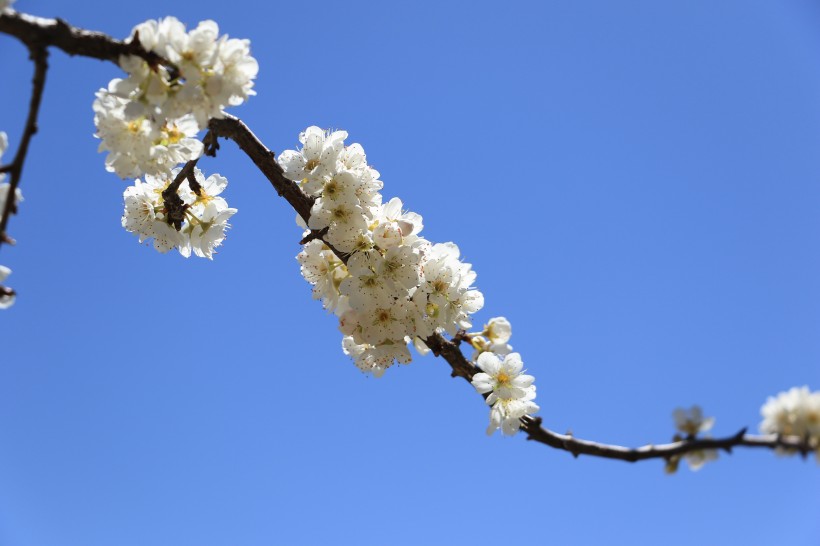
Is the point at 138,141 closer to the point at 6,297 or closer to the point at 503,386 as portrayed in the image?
the point at 6,297

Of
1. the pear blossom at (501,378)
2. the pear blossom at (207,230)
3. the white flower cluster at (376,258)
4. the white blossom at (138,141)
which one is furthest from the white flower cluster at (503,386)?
Result: the white blossom at (138,141)

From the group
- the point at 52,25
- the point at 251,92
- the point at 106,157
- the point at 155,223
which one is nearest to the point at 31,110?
the point at 52,25

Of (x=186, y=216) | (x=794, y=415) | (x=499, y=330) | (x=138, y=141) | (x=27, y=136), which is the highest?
(x=186, y=216)

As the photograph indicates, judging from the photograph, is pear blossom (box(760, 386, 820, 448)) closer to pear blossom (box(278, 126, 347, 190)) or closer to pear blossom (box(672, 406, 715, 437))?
pear blossom (box(672, 406, 715, 437))

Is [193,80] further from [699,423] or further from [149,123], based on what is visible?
[699,423]

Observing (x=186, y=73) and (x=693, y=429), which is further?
(x=186, y=73)

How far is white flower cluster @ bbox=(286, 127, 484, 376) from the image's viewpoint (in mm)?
2307

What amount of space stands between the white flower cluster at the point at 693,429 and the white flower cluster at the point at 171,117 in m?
1.55

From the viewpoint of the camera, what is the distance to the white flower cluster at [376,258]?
90.8 inches

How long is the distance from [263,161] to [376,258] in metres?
0.57

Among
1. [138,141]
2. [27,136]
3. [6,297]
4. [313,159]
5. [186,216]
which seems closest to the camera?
[27,136]

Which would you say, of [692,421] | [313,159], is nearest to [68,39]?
[313,159]

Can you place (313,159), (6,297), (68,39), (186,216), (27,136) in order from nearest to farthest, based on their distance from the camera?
1. (27,136)
2. (68,39)
3. (6,297)
4. (313,159)
5. (186,216)

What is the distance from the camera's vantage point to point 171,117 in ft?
6.30
